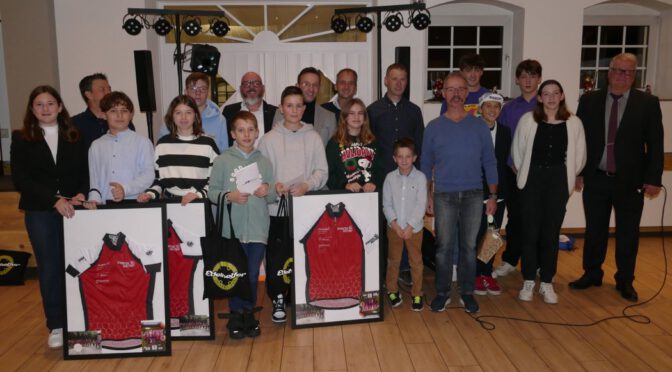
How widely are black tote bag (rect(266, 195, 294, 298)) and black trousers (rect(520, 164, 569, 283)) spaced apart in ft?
5.73

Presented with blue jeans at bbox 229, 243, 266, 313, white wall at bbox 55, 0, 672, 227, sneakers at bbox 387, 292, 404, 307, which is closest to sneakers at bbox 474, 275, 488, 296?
sneakers at bbox 387, 292, 404, 307

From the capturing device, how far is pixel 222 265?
3.18m

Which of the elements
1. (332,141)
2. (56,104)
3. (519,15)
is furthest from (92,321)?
(519,15)

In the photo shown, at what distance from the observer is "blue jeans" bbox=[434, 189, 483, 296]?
3646mm

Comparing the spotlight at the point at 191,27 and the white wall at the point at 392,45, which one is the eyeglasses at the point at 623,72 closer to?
the white wall at the point at 392,45

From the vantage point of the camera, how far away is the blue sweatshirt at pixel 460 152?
11.8 ft

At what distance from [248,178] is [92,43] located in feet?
10.1

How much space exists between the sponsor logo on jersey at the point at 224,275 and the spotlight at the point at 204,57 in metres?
1.98

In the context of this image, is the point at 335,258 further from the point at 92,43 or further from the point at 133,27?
the point at 92,43

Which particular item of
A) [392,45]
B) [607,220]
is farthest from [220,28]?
[607,220]

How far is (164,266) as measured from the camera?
315 cm

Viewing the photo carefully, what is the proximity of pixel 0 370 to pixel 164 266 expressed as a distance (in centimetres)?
104

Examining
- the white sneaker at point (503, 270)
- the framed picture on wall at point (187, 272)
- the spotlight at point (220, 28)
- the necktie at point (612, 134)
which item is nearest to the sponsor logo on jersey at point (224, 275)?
the framed picture on wall at point (187, 272)

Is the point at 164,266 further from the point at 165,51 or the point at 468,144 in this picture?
the point at 165,51
